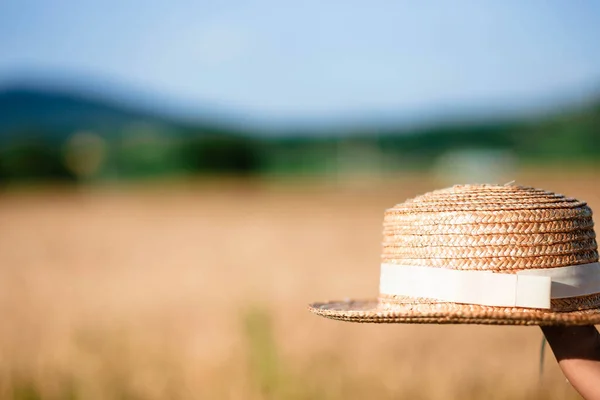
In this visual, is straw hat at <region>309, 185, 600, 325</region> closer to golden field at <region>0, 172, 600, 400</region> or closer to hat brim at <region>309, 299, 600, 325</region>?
hat brim at <region>309, 299, 600, 325</region>

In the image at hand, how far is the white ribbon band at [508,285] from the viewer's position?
203cm

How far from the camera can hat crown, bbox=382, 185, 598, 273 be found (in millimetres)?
2137

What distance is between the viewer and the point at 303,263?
10211 mm

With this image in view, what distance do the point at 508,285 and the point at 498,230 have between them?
17 cm

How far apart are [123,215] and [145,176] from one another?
14926 mm

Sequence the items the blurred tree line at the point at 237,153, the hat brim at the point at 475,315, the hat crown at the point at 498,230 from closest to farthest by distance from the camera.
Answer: the hat brim at the point at 475,315
the hat crown at the point at 498,230
the blurred tree line at the point at 237,153

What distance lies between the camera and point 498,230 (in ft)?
7.04

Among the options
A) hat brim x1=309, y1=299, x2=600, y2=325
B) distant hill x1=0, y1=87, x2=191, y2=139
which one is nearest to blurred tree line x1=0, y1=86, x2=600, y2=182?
hat brim x1=309, y1=299, x2=600, y2=325

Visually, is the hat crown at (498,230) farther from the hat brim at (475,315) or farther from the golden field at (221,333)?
the golden field at (221,333)

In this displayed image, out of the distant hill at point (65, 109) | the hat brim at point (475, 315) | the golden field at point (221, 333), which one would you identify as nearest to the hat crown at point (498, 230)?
the hat brim at point (475, 315)

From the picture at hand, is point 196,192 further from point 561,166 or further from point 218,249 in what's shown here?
point 218,249

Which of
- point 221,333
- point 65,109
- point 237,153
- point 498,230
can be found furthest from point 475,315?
point 65,109

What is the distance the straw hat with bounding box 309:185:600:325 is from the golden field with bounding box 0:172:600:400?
2.13m

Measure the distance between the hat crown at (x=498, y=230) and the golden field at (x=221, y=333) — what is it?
2129mm
